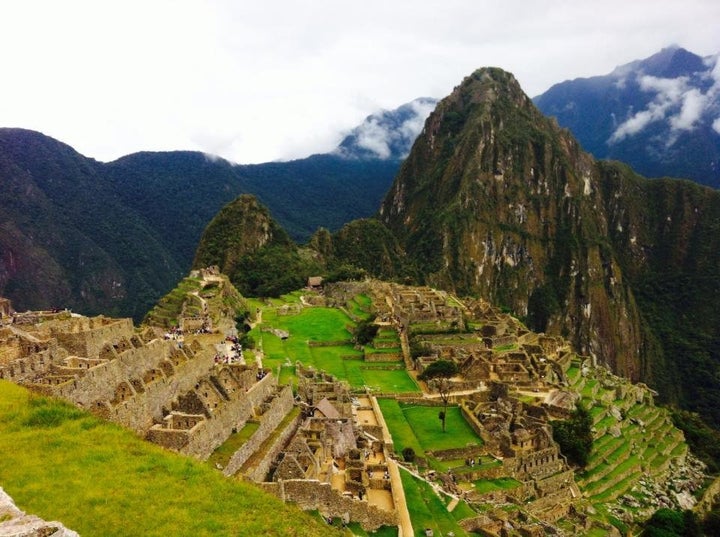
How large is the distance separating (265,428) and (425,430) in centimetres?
1343

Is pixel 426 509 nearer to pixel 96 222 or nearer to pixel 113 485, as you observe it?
pixel 113 485

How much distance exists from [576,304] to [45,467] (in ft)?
602

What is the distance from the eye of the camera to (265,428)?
854 inches

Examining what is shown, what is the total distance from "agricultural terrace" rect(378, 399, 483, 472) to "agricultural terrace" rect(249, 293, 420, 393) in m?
2.94

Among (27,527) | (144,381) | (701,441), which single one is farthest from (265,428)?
(701,441)

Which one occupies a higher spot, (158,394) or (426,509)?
(158,394)

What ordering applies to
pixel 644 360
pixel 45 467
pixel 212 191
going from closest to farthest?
pixel 45 467 → pixel 212 191 → pixel 644 360

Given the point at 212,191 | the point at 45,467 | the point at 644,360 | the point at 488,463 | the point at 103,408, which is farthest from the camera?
the point at 644,360

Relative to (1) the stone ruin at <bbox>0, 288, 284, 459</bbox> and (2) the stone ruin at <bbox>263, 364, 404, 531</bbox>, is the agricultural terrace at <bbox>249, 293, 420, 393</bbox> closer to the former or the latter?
(2) the stone ruin at <bbox>263, 364, 404, 531</bbox>

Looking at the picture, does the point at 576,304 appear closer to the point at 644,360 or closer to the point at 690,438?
the point at 644,360

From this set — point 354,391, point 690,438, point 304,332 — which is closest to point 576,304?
point 690,438

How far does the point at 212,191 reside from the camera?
148 metres

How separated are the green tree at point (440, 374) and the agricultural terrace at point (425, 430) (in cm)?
237

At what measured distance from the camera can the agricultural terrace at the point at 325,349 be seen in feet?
131
